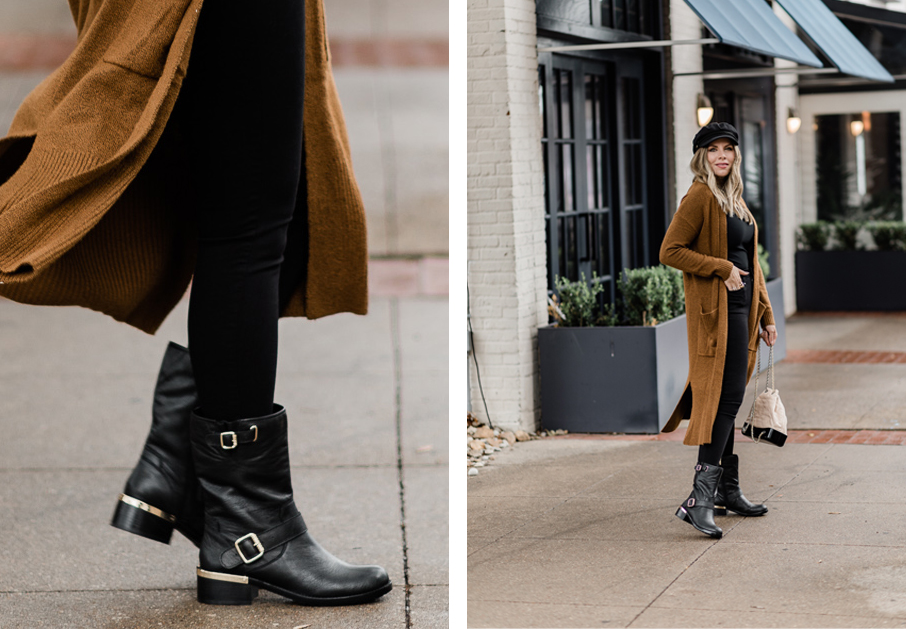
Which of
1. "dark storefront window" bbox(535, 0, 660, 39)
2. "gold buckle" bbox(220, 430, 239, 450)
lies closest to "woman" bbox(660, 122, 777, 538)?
"dark storefront window" bbox(535, 0, 660, 39)

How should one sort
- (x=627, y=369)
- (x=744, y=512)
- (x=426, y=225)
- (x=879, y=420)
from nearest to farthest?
(x=744, y=512) < (x=627, y=369) < (x=879, y=420) < (x=426, y=225)

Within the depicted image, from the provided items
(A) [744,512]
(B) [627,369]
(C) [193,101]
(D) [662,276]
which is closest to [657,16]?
(D) [662,276]

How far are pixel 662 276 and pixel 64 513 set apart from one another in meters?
2.89

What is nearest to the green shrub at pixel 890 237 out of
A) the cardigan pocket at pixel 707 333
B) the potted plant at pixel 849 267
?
the potted plant at pixel 849 267

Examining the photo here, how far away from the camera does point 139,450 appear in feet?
15.1

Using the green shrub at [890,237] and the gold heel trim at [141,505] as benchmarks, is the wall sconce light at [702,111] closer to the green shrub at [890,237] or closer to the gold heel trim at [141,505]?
the gold heel trim at [141,505]

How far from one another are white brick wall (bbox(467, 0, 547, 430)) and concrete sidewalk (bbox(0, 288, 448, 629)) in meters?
0.48

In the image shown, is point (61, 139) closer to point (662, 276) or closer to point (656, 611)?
point (656, 611)

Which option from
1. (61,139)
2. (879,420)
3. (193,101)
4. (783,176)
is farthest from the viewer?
(783,176)

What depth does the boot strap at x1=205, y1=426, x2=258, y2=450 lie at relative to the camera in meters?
2.67

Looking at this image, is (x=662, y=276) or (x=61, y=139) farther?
(x=662, y=276)

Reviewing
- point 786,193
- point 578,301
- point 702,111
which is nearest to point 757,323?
point 578,301

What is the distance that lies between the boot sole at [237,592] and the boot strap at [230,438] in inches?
12.7

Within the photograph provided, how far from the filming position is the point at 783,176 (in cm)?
1268
